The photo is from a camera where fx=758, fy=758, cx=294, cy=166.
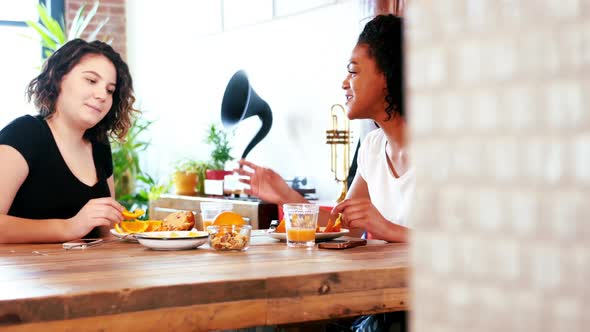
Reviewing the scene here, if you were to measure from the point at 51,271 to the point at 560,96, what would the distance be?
1.43m

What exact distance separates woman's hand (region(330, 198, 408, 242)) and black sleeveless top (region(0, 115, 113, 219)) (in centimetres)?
98

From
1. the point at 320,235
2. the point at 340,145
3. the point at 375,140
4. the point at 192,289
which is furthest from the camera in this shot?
the point at 340,145

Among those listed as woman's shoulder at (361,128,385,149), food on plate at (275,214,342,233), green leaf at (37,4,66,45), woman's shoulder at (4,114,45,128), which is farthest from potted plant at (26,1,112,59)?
food on plate at (275,214,342,233)

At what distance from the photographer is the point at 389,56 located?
266 centimetres

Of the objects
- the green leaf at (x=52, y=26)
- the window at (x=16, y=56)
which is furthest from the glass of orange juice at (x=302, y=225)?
the window at (x=16, y=56)

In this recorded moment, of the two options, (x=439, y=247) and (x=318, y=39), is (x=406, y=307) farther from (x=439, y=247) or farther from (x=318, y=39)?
(x=318, y=39)

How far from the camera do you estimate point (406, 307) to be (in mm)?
1582

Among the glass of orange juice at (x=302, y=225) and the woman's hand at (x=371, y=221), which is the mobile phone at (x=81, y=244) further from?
the woman's hand at (x=371, y=221)

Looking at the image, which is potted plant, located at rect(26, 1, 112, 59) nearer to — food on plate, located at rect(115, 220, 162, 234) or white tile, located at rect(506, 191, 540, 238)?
food on plate, located at rect(115, 220, 162, 234)

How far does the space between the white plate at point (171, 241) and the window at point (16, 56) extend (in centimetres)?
Answer: 526

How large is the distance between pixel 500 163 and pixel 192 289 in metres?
1.09

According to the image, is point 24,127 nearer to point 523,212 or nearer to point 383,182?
point 383,182

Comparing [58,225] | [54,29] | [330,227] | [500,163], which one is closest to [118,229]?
[58,225]

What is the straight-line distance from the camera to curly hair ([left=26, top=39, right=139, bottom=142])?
2.67m
